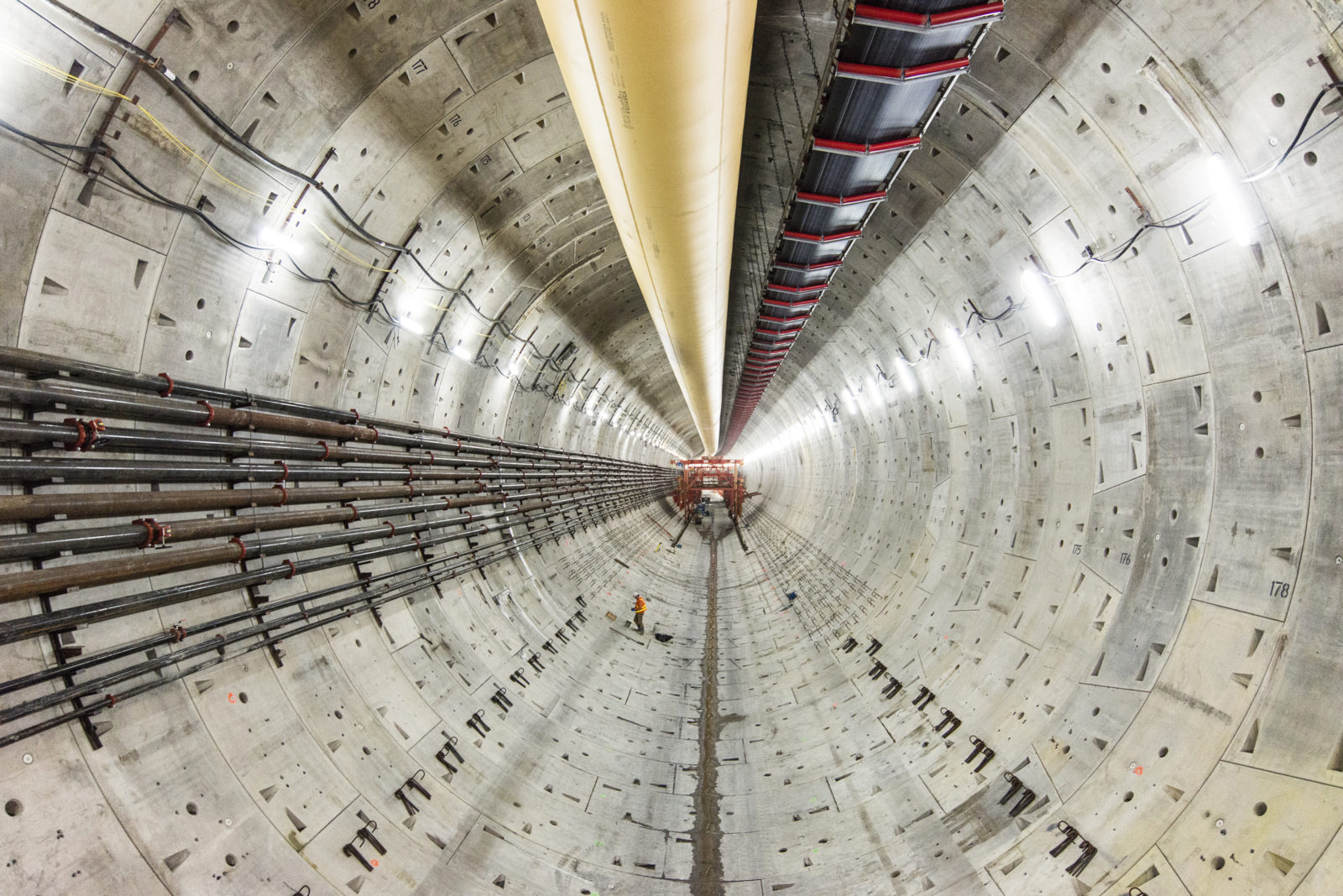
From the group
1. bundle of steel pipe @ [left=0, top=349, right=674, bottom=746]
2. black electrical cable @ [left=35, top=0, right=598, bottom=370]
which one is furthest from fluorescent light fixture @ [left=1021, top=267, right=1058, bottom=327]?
bundle of steel pipe @ [left=0, top=349, right=674, bottom=746]

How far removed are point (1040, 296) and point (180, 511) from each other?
7468 mm

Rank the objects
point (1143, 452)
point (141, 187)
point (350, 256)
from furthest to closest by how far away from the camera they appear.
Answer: point (350, 256) < point (1143, 452) < point (141, 187)

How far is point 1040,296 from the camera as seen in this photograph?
625cm

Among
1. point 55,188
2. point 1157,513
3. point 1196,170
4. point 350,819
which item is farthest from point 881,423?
point 55,188

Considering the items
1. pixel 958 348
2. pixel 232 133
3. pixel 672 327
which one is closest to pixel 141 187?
pixel 232 133

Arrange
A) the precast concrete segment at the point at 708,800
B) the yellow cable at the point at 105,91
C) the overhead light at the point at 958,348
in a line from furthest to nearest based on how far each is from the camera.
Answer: the overhead light at the point at 958,348 < the precast concrete segment at the point at 708,800 < the yellow cable at the point at 105,91

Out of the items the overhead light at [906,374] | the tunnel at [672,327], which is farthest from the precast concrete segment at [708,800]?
the overhead light at [906,374]

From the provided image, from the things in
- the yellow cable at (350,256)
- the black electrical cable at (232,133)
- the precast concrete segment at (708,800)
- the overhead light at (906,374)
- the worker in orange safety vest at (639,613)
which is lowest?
the precast concrete segment at (708,800)

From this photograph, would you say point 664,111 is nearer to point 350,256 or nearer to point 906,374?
point 350,256

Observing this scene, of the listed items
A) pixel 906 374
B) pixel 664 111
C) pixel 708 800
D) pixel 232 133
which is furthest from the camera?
pixel 906 374

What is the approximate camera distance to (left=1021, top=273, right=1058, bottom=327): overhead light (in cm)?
611

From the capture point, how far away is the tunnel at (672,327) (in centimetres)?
350

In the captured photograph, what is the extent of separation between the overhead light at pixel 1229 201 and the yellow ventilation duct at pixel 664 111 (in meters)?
3.14

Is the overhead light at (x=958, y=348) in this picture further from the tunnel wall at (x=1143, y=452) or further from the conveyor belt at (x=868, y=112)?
the conveyor belt at (x=868, y=112)
